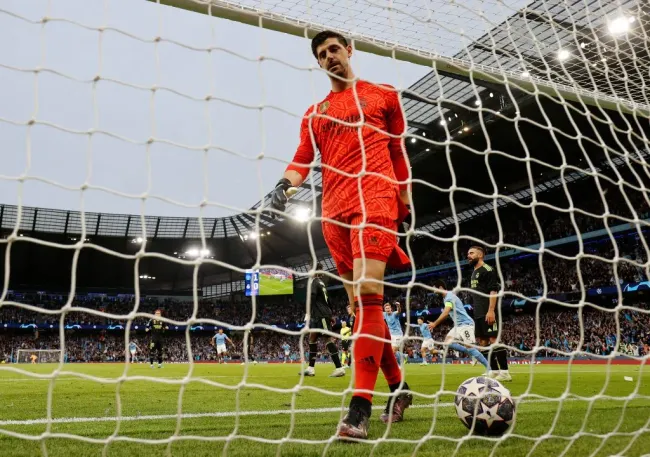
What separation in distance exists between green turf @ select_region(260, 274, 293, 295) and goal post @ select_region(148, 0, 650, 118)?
2931cm

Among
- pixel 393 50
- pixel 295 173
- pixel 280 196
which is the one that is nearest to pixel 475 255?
pixel 393 50

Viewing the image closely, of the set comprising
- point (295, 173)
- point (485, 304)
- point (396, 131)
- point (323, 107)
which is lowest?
point (485, 304)

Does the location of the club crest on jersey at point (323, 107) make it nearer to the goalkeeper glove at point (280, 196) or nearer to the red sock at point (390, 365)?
the goalkeeper glove at point (280, 196)

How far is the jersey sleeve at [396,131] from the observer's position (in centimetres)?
283

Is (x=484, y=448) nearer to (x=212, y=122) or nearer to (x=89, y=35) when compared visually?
(x=212, y=122)

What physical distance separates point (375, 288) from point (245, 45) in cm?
201

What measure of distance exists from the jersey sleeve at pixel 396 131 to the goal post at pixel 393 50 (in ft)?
0.65

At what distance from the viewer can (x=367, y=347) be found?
7.91 ft

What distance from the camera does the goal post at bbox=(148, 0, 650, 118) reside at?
111 inches

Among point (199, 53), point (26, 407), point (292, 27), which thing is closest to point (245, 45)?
point (292, 27)

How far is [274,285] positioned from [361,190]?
31.2 meters

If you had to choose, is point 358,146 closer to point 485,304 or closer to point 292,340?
point 485,304

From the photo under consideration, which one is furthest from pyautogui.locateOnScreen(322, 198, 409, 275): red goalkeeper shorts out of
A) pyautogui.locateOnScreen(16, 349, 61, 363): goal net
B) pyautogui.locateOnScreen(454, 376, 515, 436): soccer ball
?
pyautogui.locateOnScreen(16, 349, 61, 363): goal net

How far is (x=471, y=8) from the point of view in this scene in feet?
12.5
